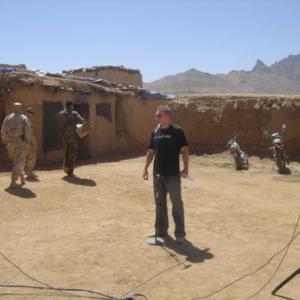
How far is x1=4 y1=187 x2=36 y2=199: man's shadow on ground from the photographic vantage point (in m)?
9.34

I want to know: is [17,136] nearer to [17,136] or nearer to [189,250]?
[17,136]

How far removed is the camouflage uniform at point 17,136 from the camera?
9.64m

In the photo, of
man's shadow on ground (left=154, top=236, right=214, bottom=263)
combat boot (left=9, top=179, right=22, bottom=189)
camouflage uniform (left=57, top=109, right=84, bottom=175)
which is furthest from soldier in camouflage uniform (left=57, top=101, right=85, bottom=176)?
man's shadow on ground (left=154, top=236, right=214, bottom=263)

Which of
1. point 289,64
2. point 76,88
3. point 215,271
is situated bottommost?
point 215,271

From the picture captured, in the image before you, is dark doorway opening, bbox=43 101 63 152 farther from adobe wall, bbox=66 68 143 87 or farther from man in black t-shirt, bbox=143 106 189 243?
adobe wall, bbox=66 68 143 87

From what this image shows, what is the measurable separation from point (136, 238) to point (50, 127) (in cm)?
732

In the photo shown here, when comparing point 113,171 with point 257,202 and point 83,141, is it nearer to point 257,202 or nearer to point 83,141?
point 83,141

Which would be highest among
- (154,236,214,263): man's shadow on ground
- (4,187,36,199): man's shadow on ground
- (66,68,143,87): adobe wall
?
(66,68,143,87): adobe wall

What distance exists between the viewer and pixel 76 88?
1448 centimetres

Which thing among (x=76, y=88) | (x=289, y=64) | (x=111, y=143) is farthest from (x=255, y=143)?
(x=289, y=64)

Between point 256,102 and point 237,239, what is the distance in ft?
31.4

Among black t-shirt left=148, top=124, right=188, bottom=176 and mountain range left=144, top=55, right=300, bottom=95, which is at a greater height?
mountain range left=144, top=55, right=300, bottom=95

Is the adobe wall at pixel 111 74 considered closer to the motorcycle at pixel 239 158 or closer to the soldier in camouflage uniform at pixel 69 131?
the motorcycle at pixel 239 158

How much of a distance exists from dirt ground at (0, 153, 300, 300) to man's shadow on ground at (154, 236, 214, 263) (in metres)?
0.01
